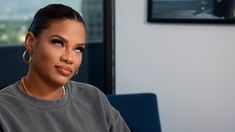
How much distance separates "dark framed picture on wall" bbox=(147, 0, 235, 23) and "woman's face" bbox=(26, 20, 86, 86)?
102 cm

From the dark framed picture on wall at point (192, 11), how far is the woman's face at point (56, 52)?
1.02 m

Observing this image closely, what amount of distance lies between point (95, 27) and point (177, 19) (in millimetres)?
547

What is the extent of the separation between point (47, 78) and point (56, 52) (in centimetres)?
8

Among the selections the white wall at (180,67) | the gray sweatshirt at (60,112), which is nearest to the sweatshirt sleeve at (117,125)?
the gray sweatshirt at (60,112)

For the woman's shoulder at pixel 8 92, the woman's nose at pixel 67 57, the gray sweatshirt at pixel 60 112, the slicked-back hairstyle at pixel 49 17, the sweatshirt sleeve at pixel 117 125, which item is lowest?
the sweatshirt sleeve at pixel 117 125

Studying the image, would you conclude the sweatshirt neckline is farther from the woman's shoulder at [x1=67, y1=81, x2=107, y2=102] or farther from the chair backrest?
the chair backrest

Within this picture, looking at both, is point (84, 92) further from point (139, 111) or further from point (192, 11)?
point (192, 11)

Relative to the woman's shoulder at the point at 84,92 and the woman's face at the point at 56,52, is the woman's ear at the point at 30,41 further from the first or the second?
the woman's shoulder at the point at 84,92

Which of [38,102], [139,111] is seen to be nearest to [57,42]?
[38,102]

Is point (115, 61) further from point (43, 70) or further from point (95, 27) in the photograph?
point (43, 70)

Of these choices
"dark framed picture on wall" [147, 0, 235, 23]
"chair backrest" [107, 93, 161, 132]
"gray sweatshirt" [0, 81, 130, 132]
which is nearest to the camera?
"gray sweatshirt" [0, 81, 130, 132]

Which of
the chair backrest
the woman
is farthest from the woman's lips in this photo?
the chair backrest

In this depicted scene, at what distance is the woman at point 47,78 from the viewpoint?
98 centimetres

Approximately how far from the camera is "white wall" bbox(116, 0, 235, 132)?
6.13 feet
